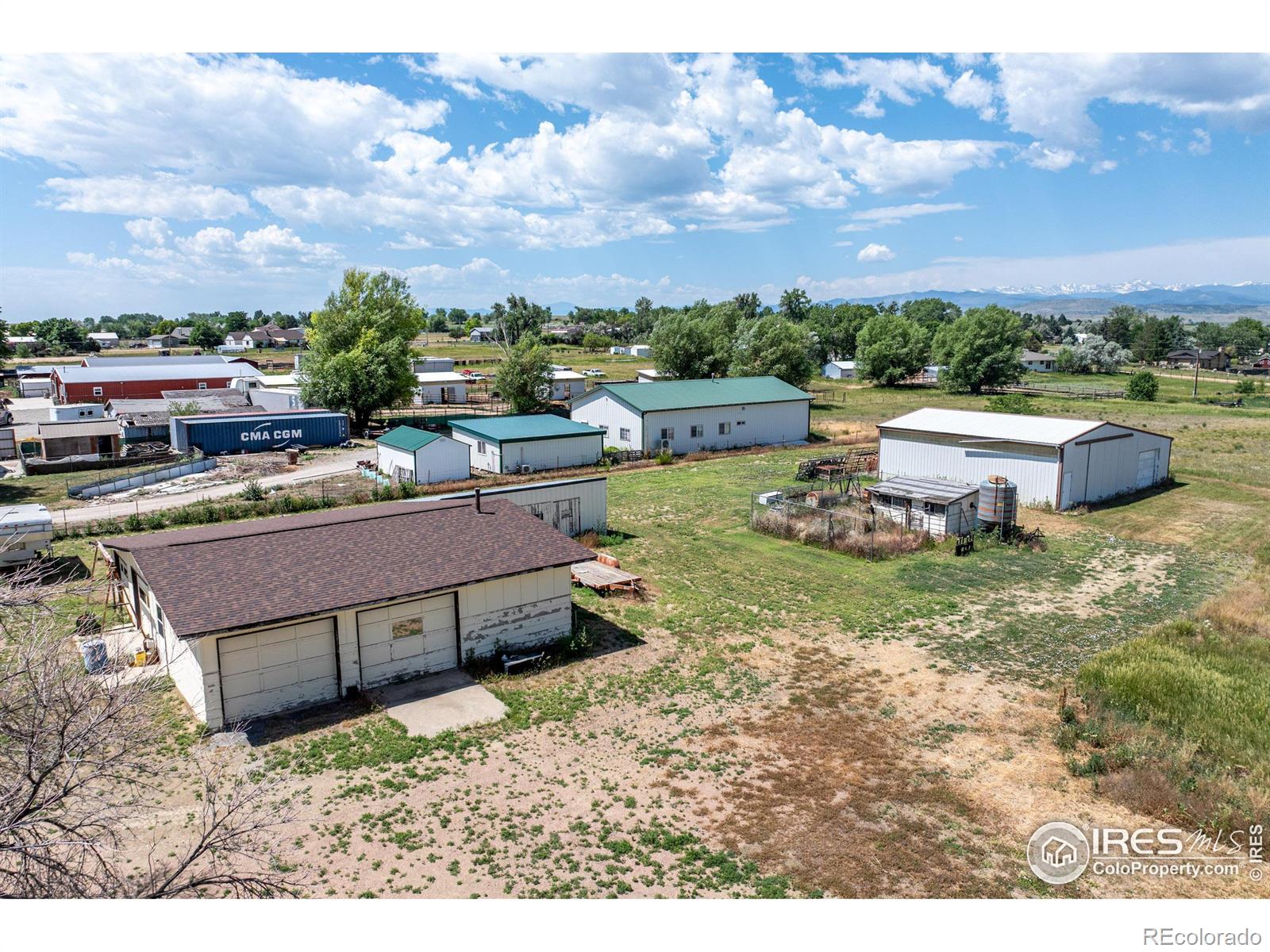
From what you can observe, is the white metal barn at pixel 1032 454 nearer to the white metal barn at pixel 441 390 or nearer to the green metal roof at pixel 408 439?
the green metal roof at pixel 408 439

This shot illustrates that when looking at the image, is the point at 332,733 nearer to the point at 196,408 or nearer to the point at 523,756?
the point at 523,756

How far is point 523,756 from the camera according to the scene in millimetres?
14781

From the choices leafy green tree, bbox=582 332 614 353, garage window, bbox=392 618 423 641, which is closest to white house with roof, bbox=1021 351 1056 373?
leafy green tree, bbox=582 332 614 353

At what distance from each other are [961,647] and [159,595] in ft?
60.9

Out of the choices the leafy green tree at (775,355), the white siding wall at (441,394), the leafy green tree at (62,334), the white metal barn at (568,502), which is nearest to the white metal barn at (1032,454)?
the white metal barn at (568,502)

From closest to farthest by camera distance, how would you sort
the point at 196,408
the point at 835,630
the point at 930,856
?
1. the point at 930,856
2. the point at 835,630
3. the point at 196,408

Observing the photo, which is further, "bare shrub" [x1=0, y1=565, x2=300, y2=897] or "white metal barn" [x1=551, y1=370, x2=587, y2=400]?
"white metal barn" [x1=551, y1=370, x2=587, y2=400]

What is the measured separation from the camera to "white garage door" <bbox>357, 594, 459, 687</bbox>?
1752 cm

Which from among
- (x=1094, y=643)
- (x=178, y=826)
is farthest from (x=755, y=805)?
(x=1094, y=643)

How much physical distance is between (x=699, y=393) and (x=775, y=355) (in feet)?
80.2

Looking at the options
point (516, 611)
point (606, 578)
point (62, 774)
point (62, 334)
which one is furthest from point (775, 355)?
point (62, 334)

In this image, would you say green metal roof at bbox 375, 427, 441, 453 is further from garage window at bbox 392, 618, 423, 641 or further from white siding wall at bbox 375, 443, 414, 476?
garage window at bbox 392, 618, 423, 641

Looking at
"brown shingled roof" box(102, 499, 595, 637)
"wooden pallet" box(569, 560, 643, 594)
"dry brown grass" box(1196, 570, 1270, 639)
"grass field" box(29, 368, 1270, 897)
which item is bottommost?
"grass field" box(29, 368, 1270, 897)

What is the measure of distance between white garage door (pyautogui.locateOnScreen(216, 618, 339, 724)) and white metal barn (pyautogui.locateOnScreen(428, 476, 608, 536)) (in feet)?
35.9
